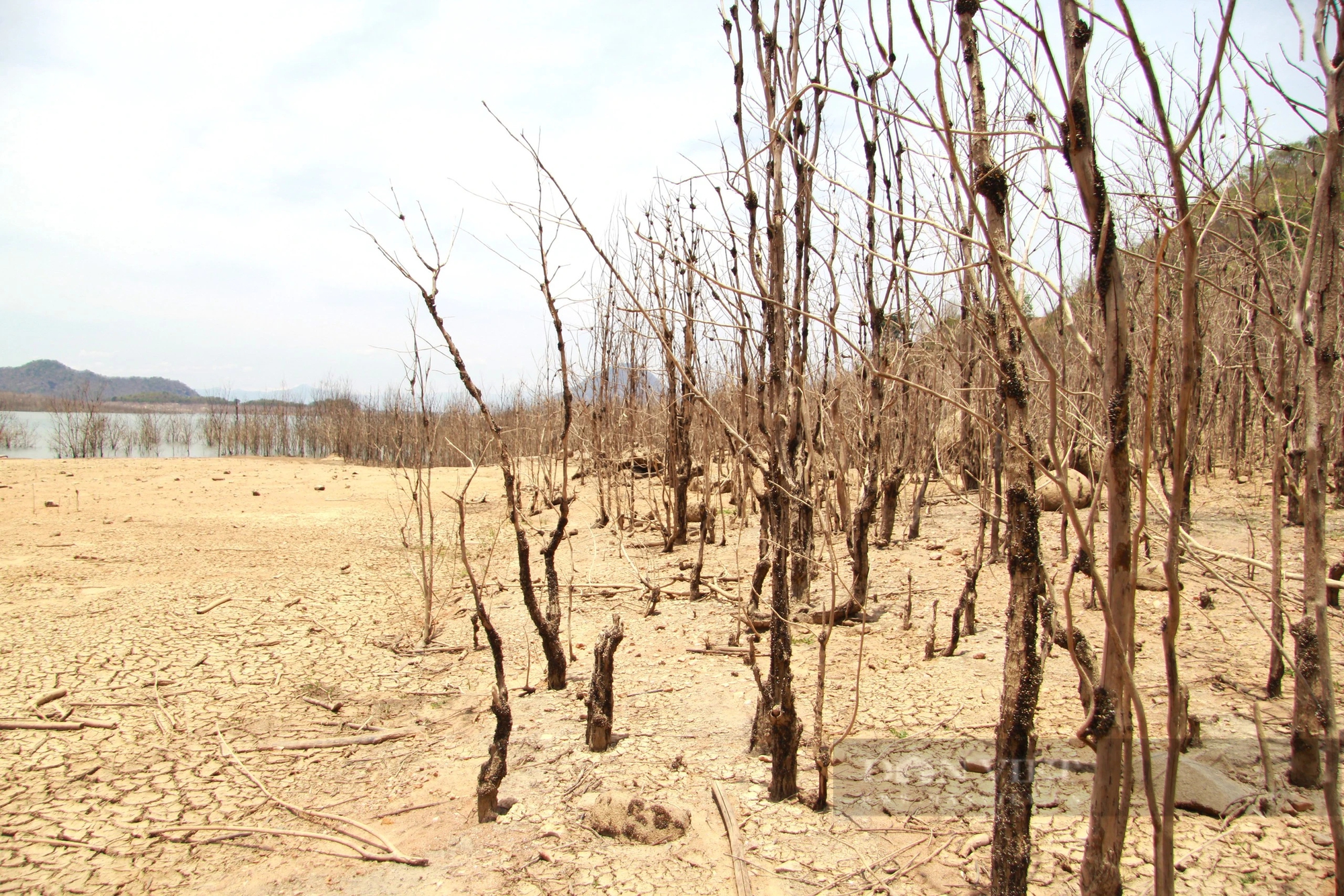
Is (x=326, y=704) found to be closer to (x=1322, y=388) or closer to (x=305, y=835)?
(x=305, y=835)

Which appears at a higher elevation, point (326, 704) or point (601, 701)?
point (601, 701)

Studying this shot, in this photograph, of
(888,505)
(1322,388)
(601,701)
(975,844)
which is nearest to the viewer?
(1322,388)

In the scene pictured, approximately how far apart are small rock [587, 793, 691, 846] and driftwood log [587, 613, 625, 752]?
1.47 ft

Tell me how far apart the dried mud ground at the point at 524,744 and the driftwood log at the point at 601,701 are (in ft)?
0.24

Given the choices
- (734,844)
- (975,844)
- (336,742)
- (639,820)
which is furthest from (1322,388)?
(336,742)

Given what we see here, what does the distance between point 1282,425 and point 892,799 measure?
63.5 inches

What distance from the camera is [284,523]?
27.4 ft

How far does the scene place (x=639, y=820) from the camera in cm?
234

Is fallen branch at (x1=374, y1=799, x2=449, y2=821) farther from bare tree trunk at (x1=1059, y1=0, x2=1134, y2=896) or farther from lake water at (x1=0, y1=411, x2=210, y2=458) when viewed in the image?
lake water at (x1=0, y1=411, x2=210, y2=458)

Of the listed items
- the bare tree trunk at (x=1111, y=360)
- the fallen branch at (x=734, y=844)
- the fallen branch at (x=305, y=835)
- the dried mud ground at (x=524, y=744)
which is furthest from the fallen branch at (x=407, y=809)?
the bare tree trunk at (x=1111, y=360)

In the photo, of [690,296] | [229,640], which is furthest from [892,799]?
[690,296]

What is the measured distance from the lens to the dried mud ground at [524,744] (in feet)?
6.99

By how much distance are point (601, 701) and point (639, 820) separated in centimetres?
60

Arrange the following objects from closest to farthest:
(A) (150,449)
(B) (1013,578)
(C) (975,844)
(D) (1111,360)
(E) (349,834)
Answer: (D) (1111,360)
(B) (1013,578)
(C) (975,844)
(E) (349,834)
(A) (150,449)
